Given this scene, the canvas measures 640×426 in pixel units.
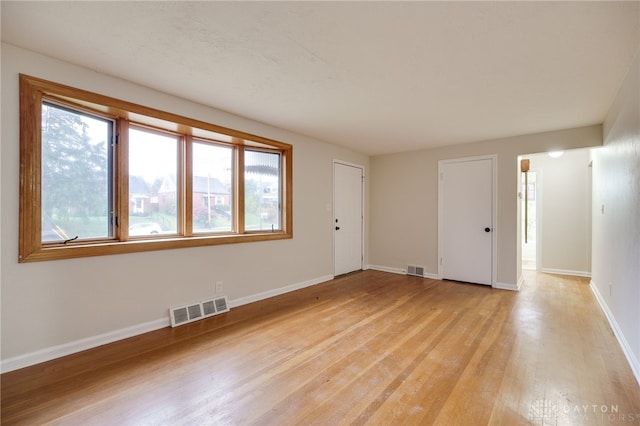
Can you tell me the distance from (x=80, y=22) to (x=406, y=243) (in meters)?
5.19

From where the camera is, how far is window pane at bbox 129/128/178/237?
2.86m

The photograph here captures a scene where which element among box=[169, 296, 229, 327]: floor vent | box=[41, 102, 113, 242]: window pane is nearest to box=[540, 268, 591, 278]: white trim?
box=[169, 296, 229, 327]: floor vent

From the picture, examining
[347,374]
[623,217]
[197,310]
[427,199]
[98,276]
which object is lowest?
[347,374]

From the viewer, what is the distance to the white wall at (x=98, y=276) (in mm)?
2053

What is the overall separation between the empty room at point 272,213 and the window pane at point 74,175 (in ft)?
0.05

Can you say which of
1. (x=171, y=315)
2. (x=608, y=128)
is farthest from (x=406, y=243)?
(x=171, y=315)

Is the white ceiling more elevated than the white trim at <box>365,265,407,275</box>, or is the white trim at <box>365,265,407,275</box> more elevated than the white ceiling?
the white ceiling

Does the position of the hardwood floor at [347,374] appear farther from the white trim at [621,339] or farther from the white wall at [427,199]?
the white wall at [427,199]

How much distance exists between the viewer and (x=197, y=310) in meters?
3.11

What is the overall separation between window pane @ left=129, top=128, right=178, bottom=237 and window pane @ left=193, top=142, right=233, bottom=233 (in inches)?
9.3

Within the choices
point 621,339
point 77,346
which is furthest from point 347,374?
point 621,339

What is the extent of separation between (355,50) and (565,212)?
5.60 metres

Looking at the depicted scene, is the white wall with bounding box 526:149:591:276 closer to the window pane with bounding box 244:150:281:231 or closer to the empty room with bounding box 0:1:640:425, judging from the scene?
the empty room with bounding box 0:1:640:425

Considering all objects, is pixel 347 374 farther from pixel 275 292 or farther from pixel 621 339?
pixel 621 339
